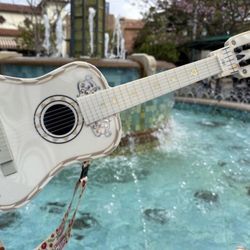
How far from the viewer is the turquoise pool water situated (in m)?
3.23

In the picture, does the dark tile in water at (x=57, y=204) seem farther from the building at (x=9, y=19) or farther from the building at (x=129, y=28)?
the building at (x=9, y=19)

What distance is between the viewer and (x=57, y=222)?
3.53 metres

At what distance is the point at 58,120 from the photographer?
6.95 ft

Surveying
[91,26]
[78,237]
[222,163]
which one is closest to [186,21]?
[91,26]

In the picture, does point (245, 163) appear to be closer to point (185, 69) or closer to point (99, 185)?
point (99, 185)

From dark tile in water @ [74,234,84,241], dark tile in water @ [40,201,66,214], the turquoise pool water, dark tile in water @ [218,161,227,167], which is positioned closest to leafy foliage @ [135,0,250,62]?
the turquoise pool water

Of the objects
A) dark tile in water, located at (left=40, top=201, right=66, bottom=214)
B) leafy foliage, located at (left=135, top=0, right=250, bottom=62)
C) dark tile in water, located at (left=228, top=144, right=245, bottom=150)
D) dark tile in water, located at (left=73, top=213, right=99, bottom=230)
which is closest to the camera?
dark tile in water, located at (left=73, top=213, right=99, bottom=230)

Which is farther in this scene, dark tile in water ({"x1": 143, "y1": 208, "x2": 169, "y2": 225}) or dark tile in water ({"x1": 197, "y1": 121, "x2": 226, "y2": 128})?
dark tile in water ({"x1": 197, "y1": 121, "x2": 226, "y2": 128})

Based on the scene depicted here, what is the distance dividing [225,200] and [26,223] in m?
1.96

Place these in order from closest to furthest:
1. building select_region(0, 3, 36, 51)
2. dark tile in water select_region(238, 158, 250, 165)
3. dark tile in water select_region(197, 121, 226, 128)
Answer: dark tile in water select_region(238, 158, 250, 165), dark tile in water select_region(197, 121, 226, 128), building select_region(0, 3, 36, 51)

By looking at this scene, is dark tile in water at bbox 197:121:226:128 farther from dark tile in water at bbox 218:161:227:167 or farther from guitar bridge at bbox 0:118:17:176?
guitar bridge at bbox 0:118:17:176

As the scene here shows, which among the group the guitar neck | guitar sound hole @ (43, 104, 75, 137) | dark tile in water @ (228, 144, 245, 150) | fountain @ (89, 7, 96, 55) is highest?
fountain @ (89, 7, 96, 55)

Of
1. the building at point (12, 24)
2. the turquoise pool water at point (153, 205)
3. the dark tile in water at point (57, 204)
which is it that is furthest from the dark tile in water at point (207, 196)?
the building at point (12, 24)

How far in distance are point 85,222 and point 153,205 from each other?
2.44ft
